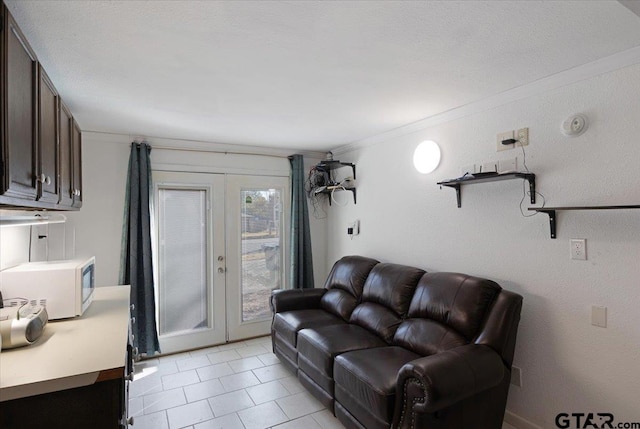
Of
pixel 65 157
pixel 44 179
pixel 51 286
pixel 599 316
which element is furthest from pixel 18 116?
pixel 599 316

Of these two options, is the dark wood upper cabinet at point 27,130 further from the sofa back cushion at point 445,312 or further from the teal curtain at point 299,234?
the teal curtain at point 299,234

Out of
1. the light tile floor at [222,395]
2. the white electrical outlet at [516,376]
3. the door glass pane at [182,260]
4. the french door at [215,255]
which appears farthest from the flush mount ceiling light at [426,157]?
the door glass pane at [182,260]

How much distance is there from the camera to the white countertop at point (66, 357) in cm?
125

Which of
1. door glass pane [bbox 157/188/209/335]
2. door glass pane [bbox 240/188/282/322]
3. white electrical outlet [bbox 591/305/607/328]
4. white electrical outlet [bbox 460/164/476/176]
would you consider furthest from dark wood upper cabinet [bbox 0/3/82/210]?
white electrical outlet [bbox 591/305/607/328]

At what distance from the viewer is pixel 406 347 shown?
8.21 feet

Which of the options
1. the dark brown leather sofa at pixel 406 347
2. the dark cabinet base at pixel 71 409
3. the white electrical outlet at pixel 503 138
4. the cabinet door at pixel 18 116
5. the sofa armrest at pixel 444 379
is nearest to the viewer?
the cabinet door at pixel 18 116

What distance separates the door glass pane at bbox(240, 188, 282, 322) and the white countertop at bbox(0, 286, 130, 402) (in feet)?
6.91

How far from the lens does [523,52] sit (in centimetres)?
183

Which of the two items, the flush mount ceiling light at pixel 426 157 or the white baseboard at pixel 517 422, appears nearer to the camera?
the white baseboard at pixel 517 422

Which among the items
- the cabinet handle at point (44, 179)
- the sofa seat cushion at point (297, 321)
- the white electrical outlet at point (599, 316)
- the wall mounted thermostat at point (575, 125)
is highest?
the wall mounted thermostat at point (575, 125)

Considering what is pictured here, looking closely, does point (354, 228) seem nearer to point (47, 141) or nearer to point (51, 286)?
point (51, 286)

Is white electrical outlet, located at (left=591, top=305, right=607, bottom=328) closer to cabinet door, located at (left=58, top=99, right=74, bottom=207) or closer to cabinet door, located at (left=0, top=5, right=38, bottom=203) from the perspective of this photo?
cabinet door, located at (left=0, top=5, right=38, bottom=203)

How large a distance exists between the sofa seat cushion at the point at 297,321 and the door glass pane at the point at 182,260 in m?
1.10

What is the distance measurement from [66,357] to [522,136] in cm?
292
